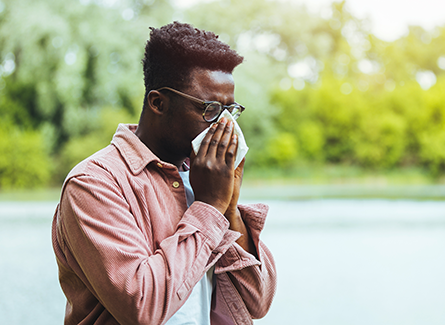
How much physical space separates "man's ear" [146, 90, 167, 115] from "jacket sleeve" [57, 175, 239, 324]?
0.86ft

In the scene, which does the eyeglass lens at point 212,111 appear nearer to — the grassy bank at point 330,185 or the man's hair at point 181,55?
the man's hair at point 181,55

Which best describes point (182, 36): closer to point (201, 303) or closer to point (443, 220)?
point (201, 303)

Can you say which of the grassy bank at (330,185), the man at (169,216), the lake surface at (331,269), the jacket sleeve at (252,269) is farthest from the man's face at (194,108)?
the grassy bank at (330,185)

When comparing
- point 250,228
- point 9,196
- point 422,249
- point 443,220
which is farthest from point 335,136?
point 250,228

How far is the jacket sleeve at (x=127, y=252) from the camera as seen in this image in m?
0.94

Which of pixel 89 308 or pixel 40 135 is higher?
pixel 89 308

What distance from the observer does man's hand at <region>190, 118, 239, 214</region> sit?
1087mm

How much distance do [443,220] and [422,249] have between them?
2.62 meters

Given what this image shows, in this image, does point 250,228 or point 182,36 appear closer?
point 182,36

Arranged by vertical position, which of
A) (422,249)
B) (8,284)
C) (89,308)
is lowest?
(8,284)

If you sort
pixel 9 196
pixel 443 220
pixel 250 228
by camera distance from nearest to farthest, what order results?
pixel 250 228 < pixel 443 220 < pixel 9 196

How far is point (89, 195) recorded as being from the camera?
3.29 feet

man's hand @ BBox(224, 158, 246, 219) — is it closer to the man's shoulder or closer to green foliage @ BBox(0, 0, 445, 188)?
the man's shoulder

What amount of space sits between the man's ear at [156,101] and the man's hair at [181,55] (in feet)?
0.09
